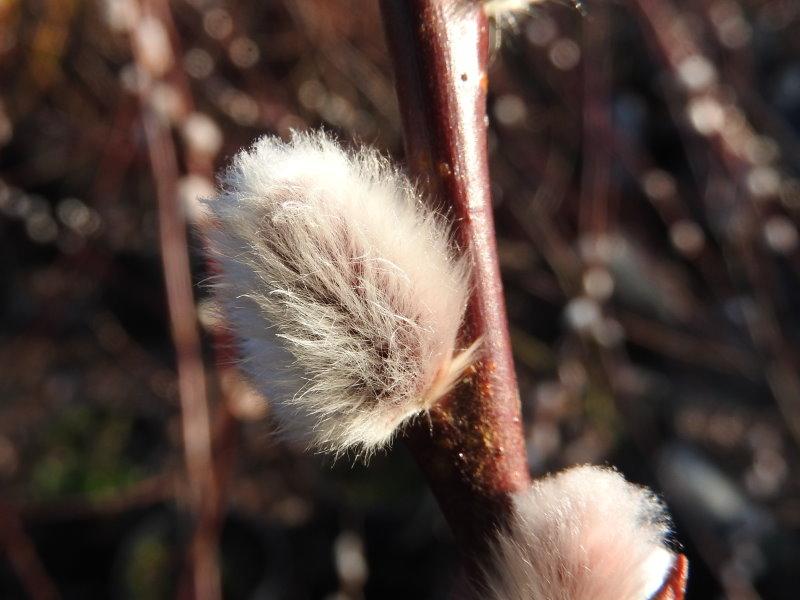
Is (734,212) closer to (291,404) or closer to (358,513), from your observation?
(358,513)

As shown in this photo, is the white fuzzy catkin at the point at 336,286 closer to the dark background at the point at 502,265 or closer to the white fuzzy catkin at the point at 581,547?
the white fuzzy catkin at the point at 581,547

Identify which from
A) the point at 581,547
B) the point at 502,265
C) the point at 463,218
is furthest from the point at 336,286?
the point at 502,265

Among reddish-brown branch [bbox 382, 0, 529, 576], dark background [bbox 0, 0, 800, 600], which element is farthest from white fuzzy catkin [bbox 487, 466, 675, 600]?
dark background [bbox 0, 0, 800, 600]

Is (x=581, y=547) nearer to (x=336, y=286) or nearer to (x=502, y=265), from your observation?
(x=336, y=286)

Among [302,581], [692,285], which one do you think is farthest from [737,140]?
[302,581]

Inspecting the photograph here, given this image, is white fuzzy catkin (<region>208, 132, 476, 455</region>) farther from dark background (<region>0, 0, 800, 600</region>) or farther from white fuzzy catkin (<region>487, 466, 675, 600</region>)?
dark background (<region>0, 0, 800, 600</region>)

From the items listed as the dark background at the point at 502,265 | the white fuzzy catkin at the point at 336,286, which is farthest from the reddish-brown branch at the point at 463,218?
the dark background at the point at 502,265
